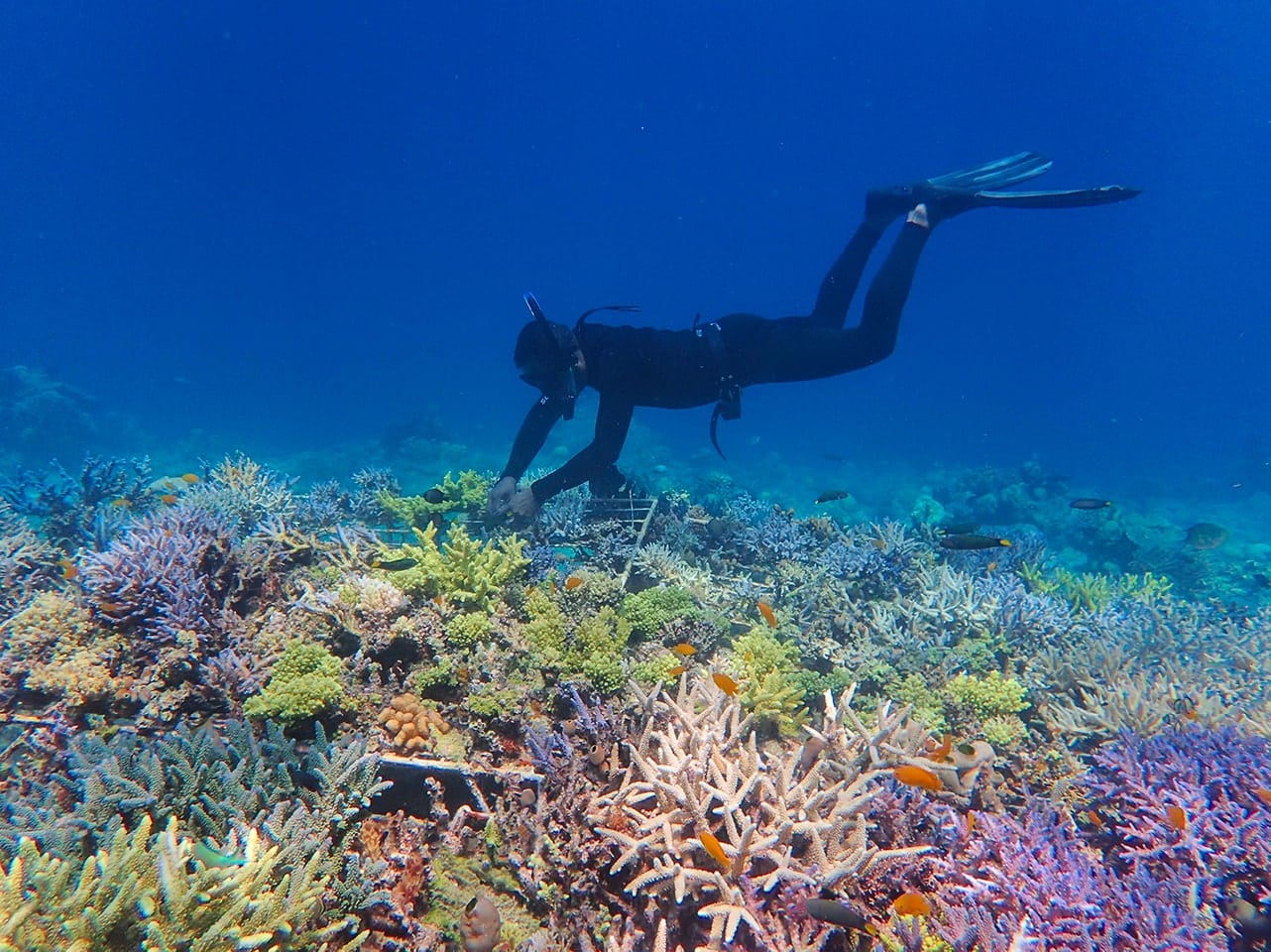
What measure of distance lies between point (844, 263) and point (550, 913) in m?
8.76

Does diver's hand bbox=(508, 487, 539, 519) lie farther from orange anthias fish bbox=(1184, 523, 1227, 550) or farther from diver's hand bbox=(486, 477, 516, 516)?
orange anthias fish bbox=(1184, 523, 1227, 550)

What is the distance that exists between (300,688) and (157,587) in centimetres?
150

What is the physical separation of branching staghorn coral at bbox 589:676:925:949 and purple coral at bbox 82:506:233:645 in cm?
288

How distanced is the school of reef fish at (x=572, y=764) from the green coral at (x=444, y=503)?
1.31m

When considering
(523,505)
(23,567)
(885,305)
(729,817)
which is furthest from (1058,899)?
(23,567)

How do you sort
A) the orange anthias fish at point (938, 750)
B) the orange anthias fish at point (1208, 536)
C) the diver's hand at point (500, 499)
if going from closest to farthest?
Answer: the orange anthias fish at point (938, 750), the diver's hand at point (500, 499), the orange anthias fish at point (1208, 536)

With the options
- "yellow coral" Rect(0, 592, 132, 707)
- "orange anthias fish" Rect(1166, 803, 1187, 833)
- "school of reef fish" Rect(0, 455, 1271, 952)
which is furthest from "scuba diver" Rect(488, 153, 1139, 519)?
"orange anthias fish" Rect(1166, 803, 1187, 833)

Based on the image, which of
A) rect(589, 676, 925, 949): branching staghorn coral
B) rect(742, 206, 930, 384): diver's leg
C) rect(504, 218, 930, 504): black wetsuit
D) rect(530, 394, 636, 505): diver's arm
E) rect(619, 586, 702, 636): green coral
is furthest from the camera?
rect(742, 206, 930, 384): diver's leg

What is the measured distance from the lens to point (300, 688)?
10.0ft

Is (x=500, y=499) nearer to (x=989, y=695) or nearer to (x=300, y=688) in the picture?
(x=300, y=688)

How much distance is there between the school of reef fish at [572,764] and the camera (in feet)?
7.75

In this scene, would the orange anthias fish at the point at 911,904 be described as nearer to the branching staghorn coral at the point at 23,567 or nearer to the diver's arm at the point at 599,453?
the diver's arm at the point at 599,453

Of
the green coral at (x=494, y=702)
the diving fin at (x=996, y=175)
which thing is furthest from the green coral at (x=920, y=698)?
the diving fin at (x=996, y=175)

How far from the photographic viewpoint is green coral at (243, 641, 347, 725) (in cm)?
301
